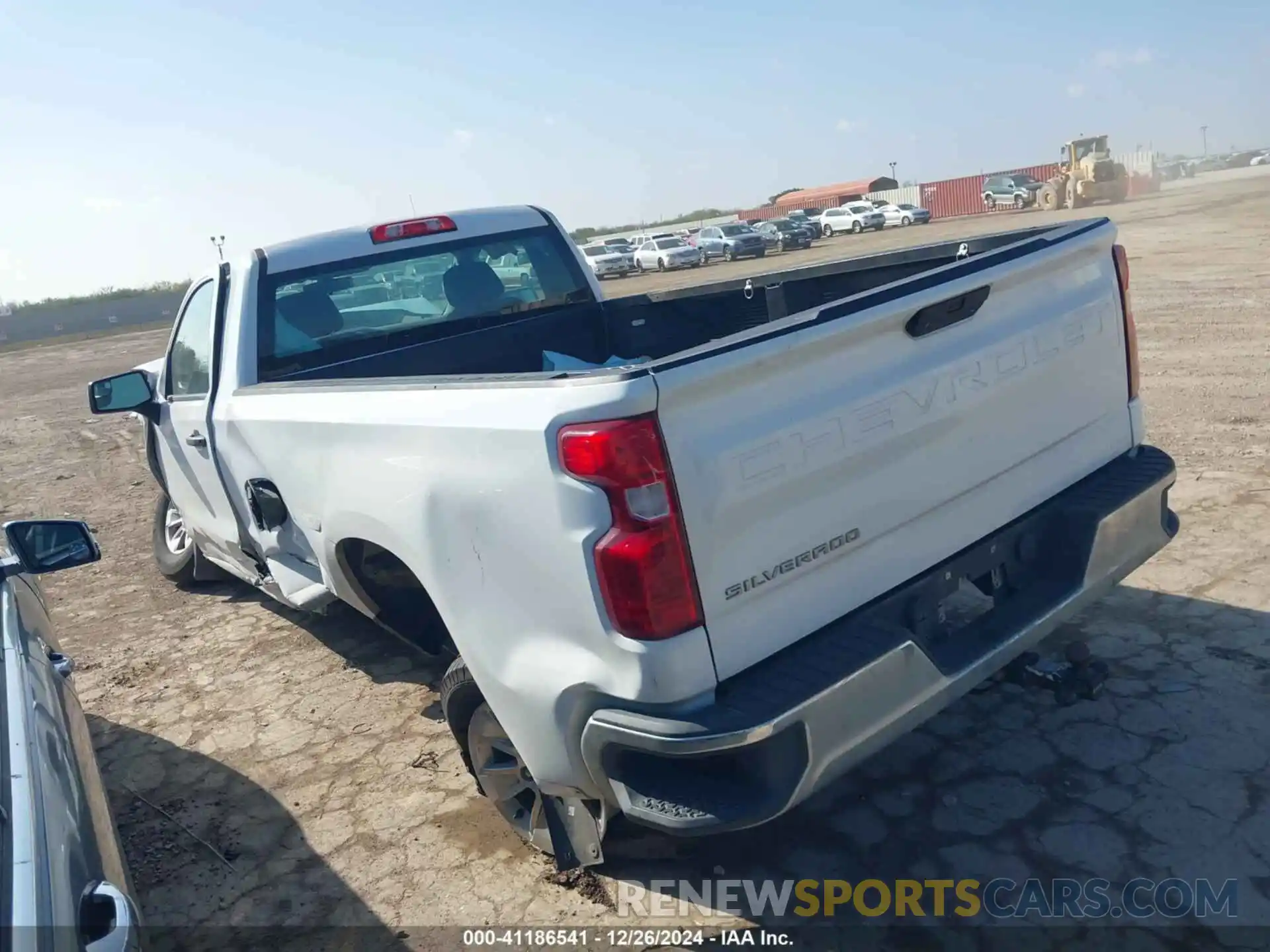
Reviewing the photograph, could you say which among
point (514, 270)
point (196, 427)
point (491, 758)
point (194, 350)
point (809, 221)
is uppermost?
point (809, 221)

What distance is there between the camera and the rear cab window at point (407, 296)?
464 centimetres

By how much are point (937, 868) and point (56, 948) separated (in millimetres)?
2446

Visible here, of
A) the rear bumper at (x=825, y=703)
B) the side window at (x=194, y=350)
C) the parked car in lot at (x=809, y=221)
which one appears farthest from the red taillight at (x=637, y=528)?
the parked car in lot at (x=809, y=221)

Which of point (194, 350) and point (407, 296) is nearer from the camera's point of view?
point (407, 296)

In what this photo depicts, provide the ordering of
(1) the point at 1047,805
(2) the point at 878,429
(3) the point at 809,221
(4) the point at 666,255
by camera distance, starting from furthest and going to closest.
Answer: (3) the point at 809,221 → (4) the point at 666,255 → (1) the point at 1047,805 → (2) the point at 878,429

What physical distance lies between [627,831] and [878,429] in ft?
5.58

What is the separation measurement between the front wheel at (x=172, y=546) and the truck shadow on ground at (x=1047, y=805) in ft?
13.9

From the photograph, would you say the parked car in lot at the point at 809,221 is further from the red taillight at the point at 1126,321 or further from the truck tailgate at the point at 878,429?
the truck tailgate at the point at 878,429

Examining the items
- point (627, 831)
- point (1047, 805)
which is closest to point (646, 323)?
point (627, 831)

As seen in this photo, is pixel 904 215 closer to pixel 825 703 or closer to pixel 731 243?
pixel 731 243

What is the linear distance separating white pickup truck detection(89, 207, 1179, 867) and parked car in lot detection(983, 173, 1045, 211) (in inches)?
1764

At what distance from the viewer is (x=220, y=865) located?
368 centimetres

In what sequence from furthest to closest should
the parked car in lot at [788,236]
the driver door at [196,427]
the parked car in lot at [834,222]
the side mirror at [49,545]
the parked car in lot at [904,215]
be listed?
the parked car in lot at [834,222]
the parked car in lot at [904,215]
the parked car in lot at [788,236]
the driver door at [196,427]
the side mirror at [49,545]

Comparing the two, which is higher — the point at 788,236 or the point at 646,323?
the point at 788,236
